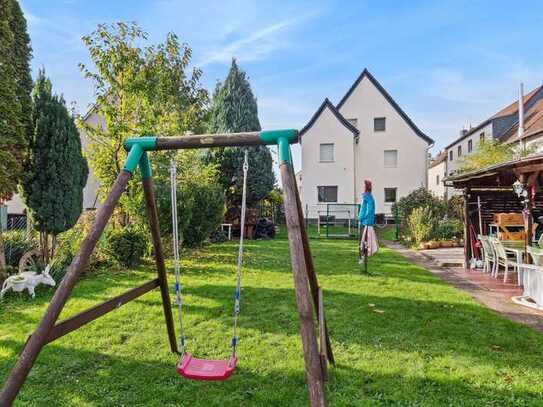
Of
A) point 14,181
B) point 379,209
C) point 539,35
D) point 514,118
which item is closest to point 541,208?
point 14,181

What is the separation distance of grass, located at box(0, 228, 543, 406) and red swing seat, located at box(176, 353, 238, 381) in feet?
0.91

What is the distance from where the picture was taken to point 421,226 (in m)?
13.9

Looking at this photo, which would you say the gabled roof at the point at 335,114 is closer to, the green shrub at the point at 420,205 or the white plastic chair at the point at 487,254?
the green shrub at the point at 420,205

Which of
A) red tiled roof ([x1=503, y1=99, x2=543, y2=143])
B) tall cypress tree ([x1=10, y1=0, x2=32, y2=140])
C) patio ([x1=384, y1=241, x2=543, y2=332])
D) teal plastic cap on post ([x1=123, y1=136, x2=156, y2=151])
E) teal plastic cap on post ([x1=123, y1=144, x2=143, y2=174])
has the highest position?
red tiled roof ([x1=503, y1=99, x2=543, y2=143])

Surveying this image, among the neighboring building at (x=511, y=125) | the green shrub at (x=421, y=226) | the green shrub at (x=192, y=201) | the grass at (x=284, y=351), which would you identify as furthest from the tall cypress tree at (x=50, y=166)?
Result: the neighboring building at (x=511, y=125)

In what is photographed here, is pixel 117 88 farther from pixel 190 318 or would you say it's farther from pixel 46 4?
pixel 190 318

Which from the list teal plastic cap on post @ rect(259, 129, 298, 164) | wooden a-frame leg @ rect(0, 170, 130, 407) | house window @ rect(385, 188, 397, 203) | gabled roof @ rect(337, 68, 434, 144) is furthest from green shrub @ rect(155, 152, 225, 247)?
gabled roof @ rect(337, 68, 434, 144)

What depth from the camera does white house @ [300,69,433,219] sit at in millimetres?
24656

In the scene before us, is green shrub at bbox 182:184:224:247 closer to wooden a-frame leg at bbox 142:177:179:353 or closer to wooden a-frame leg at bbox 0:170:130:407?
wooden a-frame leg at bbox 142:177:179:353

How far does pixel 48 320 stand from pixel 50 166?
6.06m

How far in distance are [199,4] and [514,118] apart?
83.4 ft

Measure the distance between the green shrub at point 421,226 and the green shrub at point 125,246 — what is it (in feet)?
32.0

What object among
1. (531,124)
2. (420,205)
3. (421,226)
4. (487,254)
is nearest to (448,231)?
(421,226)

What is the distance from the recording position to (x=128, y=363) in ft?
12.2
